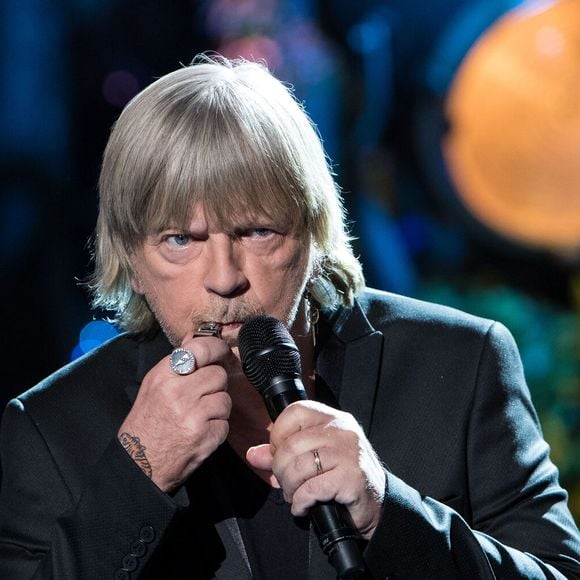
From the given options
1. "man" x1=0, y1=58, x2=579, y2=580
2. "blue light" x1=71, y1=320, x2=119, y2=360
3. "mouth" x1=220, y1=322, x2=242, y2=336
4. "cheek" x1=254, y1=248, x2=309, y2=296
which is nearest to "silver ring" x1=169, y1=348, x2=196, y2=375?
"man" x1=0, y1=58, x2=579, y2=580

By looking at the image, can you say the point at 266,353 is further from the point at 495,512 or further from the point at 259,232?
the point at 495,512

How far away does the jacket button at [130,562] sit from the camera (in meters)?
1.84

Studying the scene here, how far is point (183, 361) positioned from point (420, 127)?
2.19m

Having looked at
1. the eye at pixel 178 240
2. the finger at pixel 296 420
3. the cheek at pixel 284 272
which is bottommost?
the finger at pixel 296 420

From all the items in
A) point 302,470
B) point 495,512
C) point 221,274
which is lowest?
point 495,512

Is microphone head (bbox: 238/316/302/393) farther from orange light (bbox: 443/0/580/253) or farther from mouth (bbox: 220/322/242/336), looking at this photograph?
orange light (bbox: 443/0/580/253)

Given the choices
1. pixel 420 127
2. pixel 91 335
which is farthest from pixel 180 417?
pixel 420 127

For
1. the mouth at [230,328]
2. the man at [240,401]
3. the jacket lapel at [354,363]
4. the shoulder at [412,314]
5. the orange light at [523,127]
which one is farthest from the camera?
the orange light at [523,127]

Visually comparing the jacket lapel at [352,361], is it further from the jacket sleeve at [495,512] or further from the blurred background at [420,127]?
the blurred background at [420,127]

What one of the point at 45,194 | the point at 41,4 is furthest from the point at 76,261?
the point at 41,4

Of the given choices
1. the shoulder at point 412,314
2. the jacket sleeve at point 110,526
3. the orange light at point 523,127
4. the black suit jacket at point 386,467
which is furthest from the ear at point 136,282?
the orange light at point 523,127

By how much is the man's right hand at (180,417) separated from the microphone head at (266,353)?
77mm

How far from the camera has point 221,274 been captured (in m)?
1.91

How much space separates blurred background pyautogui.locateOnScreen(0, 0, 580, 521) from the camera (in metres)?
3.42
